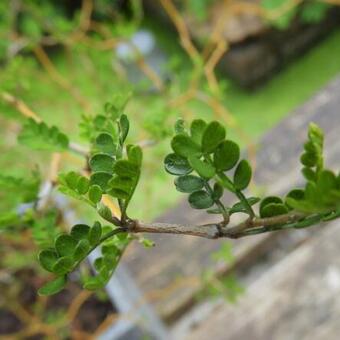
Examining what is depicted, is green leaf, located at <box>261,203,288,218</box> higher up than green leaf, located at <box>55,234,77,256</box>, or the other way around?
green leaf, located at <box>55,234,77,256</box>

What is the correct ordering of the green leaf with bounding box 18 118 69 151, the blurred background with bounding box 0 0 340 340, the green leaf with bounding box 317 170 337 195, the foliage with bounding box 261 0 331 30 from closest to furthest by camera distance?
1. the green leaf with bounding box 317 170 337 195
2. the green leaf with bounding box 18 118 69 151
3. the blurred background with bounding box 0 0 340 340
4. the foliage with bounding box 261 0 331 30

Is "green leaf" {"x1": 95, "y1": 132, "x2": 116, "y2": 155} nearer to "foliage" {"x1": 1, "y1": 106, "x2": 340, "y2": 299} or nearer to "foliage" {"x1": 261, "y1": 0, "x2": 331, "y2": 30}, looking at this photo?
"foliage" {"x1": 1, "y1": 106, "x2": 340, "y2": 299}

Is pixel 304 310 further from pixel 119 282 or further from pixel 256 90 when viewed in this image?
pixel 256 90

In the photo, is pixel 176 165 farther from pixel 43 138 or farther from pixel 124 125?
pixel 43 138

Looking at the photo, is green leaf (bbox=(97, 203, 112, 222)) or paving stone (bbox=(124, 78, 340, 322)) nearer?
green leaf (bbox=(97, 203, 112, 222))

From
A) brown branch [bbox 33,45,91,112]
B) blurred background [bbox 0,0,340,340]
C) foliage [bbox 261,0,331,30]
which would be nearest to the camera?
blurred background [bbox 0,0,340,340]

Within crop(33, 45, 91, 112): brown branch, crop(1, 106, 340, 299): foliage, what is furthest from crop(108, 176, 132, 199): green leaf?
crop(33, 45, 91, 112): brown branch

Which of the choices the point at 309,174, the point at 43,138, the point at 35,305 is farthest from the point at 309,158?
the point at 35,305
